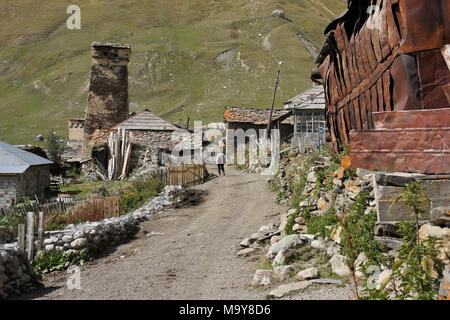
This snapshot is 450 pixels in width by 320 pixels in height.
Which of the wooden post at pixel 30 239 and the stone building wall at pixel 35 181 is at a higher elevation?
the stone building wall at pixel 35 181

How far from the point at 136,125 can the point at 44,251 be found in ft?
52.1

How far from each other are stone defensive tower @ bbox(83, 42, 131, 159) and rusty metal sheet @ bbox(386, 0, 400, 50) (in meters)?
27.3

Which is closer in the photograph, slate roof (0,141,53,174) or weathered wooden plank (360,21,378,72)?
weathered wooden plank (360,21,378,72)

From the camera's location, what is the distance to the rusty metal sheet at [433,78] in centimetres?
519

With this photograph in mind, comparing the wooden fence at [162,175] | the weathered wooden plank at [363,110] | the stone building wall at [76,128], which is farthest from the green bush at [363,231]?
the stone building wall at [76,128]

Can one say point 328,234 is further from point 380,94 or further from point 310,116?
point 310,116

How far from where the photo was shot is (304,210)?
887cm

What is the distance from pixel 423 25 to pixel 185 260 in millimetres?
6816

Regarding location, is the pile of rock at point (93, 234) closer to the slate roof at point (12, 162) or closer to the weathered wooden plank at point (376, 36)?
the slate roof at point (12, 162)

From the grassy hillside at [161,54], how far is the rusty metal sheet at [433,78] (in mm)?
47444

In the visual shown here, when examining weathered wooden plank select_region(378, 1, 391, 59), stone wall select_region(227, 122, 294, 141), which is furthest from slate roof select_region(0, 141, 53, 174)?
weathered wooden plank select_region(378, 1, 391, 59)

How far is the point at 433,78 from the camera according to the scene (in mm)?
5234

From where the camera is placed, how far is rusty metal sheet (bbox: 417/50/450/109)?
17.0 ft

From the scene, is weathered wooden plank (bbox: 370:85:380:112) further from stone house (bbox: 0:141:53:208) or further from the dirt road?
stone house (bbox: 0:141:53:208)
